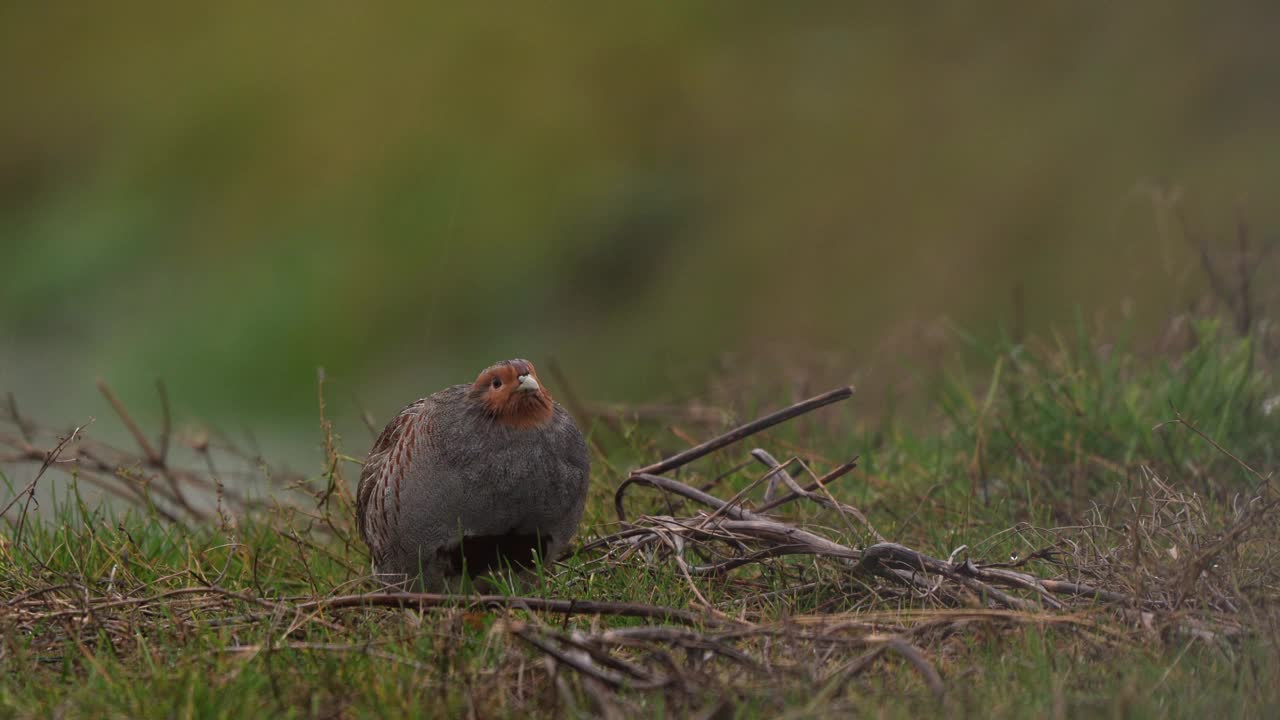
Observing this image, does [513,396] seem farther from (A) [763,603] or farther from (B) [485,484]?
(A) [763,603]

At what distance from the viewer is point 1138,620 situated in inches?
115

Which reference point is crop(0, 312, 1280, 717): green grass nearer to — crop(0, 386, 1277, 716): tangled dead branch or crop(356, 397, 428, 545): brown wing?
crop(0, 386, 1277, 716): tangled dead branch

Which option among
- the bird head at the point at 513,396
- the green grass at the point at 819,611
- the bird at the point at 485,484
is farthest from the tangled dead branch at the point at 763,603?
the bird head at the point at 513,396

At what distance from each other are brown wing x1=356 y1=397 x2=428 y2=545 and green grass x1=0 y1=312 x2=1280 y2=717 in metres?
0.14

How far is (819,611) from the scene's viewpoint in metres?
3.29

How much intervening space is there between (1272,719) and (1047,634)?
0.56m

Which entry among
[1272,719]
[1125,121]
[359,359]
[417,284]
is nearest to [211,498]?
[359,359]

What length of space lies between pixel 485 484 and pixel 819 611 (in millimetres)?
949

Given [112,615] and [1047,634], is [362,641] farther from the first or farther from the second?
[1047,634]

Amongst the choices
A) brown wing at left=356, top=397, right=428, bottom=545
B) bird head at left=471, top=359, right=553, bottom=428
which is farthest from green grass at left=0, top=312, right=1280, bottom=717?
bird head at left=471, top=359, right=553, bottom=428

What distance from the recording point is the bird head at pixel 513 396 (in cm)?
351

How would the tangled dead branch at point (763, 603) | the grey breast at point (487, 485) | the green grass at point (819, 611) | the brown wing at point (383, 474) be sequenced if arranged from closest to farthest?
the green grass at point (819, 611) → the tangled dead branch at point (763, 603) → the grey breast at point (487, 485) → the brown wing at point (383, 474)

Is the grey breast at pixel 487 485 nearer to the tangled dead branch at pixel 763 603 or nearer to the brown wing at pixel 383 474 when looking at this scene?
the brown wing at pixel 383 474

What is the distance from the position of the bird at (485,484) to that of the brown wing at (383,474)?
1 centimetres
